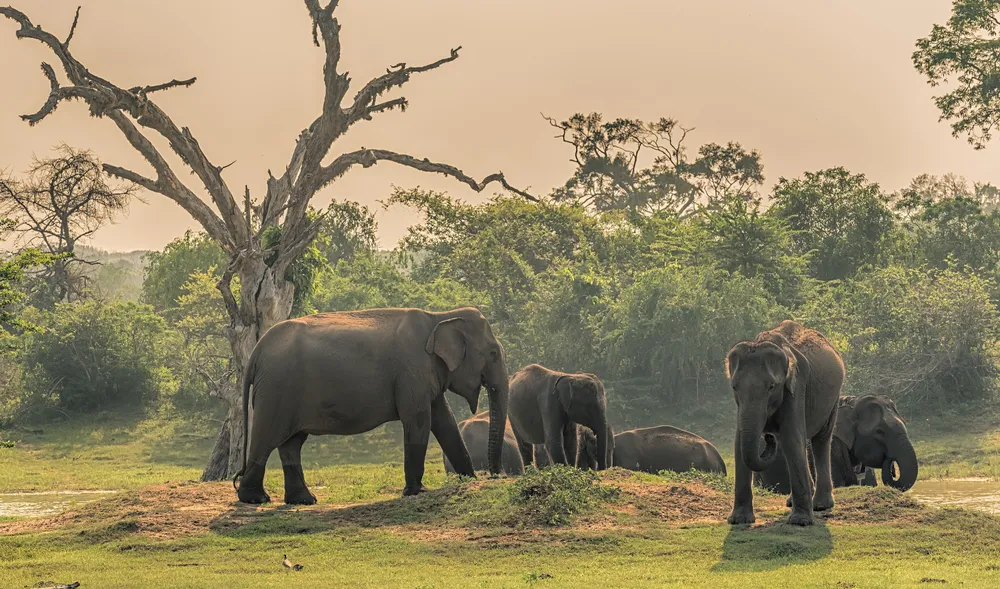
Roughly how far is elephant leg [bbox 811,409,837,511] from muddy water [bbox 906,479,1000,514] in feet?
12.8

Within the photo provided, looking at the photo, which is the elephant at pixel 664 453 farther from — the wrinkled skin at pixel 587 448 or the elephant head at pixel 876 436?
the elephant head at pixel 876 436

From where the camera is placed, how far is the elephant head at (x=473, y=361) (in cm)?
1681

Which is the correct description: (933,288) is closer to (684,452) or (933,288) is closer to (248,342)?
(684,452)

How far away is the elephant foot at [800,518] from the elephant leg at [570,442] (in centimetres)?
749

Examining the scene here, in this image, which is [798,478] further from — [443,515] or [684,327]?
[684,327]

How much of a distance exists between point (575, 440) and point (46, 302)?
A: 1362 inches

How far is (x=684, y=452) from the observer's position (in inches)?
865

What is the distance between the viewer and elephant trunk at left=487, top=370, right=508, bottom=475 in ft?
56.7

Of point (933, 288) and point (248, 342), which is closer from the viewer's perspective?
point (248, 342)

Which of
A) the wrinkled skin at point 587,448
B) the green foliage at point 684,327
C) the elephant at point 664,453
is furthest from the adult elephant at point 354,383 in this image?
the green foliage at point 684,327

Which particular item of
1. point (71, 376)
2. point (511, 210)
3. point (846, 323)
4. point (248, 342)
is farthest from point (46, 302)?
point (846, 323)

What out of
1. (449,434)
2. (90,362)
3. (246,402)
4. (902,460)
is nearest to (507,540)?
(449,434)

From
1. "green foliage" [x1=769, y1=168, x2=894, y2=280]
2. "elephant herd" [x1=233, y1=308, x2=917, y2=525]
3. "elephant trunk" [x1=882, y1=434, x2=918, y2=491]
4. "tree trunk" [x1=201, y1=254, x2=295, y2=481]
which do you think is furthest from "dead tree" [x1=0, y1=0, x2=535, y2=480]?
"green foliage" [x1=769, y1=168, x2=894, y2=280]

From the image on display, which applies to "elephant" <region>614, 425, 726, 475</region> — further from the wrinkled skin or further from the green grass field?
the green grass field
